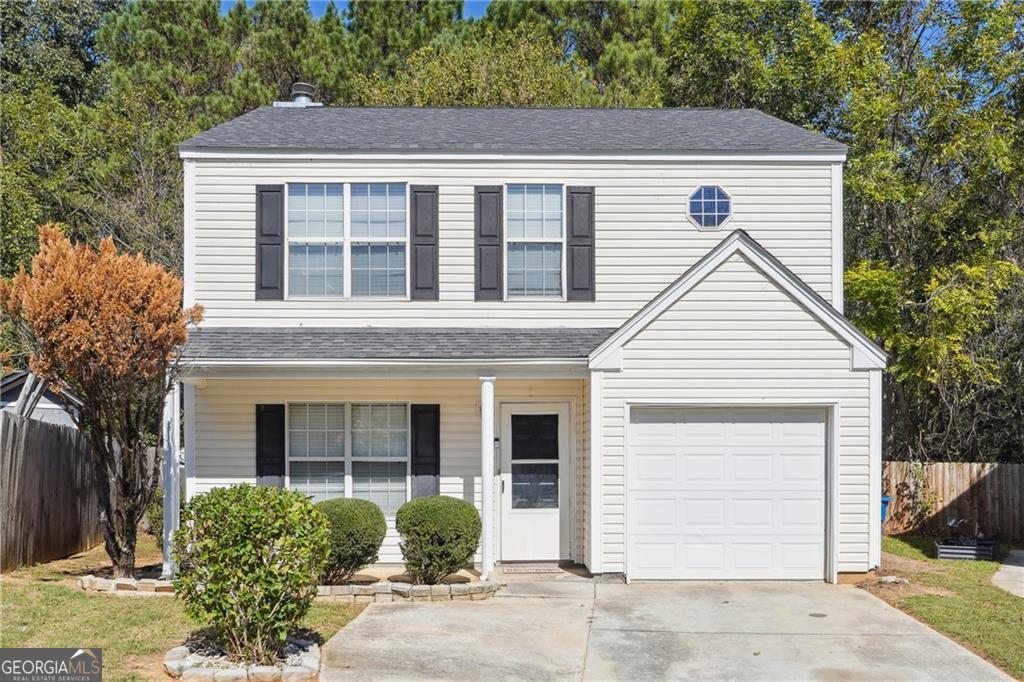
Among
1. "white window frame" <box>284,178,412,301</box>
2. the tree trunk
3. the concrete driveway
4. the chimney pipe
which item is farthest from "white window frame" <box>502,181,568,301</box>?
the tree trunk

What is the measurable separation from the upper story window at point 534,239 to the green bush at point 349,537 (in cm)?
371

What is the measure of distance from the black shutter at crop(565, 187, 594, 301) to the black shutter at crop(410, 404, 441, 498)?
241 centimetres

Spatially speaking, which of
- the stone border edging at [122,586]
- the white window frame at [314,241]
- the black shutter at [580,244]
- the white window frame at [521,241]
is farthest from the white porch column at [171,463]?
the black shutter at [580,244]

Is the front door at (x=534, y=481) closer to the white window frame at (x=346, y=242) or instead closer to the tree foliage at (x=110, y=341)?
the white window frame at (x=346, y=242)

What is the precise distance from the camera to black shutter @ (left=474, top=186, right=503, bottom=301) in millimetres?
13508

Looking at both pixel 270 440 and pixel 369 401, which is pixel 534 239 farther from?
pixel 270 440

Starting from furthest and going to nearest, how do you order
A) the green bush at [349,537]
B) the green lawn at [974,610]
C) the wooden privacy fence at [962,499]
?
the wooden privacy fence at [962,499]
the green bush at [349,537]
the green lawn at [974,610]

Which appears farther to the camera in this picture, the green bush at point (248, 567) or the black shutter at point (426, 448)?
the black shutter at point (426, 448)

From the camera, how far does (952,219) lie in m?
19.2

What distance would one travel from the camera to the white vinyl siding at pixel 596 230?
13.4 meters

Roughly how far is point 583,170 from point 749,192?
2264 mm

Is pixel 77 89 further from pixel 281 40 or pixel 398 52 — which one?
pixel 398 52

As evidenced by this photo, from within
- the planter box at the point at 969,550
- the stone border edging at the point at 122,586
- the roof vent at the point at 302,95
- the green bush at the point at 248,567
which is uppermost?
the roof vent at the point at 302,95

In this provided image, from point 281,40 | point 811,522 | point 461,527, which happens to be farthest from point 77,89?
point 811,522
